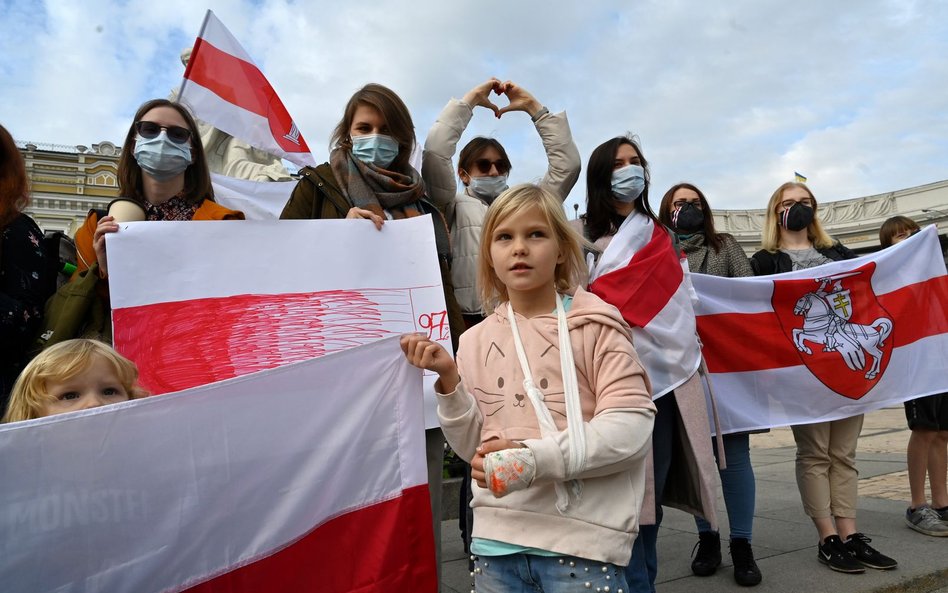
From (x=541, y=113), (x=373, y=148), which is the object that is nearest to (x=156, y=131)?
(x=373, y=148)

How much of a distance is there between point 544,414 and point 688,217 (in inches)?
97.1

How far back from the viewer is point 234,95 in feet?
14.0

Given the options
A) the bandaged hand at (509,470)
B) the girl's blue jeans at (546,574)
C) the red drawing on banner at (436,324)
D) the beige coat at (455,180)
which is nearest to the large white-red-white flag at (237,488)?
the girl's blue jeans at (546,574)

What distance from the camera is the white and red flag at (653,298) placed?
2.81 m

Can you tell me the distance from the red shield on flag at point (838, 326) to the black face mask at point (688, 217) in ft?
2.04

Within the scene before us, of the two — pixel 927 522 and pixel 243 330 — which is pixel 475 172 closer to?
pixel 243 330

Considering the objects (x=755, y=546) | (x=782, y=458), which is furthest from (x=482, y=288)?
(x=782, y=458)

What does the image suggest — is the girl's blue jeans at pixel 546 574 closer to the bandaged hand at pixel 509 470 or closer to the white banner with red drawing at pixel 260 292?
the bandaged hand at pixel 509 470

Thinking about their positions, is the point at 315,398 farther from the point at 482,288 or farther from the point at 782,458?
the point at 782,458

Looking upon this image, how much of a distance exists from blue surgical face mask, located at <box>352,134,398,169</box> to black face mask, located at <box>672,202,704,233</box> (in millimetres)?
1808

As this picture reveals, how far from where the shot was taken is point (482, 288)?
2.15 m

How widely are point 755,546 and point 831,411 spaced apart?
35.1 inches

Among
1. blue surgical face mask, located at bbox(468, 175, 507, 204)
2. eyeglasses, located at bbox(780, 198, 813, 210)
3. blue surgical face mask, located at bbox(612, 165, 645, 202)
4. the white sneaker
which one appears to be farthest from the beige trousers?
blue surgical face mask, located at bbox(468, 175, 507, 204)

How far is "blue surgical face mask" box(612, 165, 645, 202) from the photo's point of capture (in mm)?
3115
